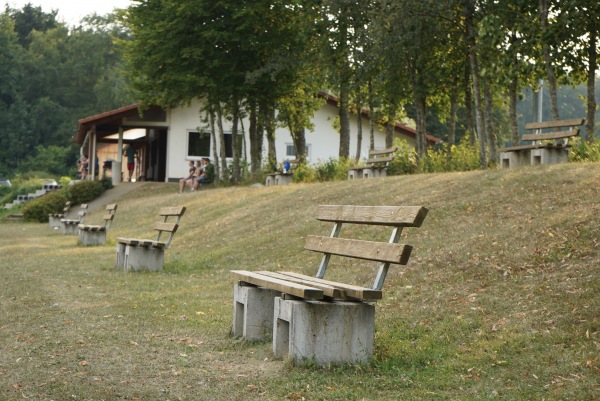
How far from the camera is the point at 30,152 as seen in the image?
97.4 m

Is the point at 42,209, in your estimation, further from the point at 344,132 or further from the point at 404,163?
the point at 404,163

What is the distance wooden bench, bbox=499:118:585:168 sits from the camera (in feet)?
61.6

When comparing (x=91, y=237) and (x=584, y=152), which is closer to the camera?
(x=584, y=152)

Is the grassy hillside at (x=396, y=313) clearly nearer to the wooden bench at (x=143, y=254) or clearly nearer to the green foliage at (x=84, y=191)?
the wooden bench at (x=143, y=254)

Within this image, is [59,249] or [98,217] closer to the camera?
[59,249]

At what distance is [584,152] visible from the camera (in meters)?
19.0

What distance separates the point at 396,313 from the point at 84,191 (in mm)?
35828

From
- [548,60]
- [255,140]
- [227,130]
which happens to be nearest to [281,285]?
[548,60]

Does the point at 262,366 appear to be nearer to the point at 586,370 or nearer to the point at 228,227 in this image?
the point at 586,370

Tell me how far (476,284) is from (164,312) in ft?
10.7

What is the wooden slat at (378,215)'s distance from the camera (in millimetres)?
7266

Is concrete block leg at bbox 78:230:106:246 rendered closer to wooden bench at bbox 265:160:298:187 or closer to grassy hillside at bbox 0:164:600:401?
grassy hillside at bbox 0:164:600:401

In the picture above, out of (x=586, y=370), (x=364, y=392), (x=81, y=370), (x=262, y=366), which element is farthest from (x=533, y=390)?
(x=81, y=370)

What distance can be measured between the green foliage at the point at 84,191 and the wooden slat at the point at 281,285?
118 ft
